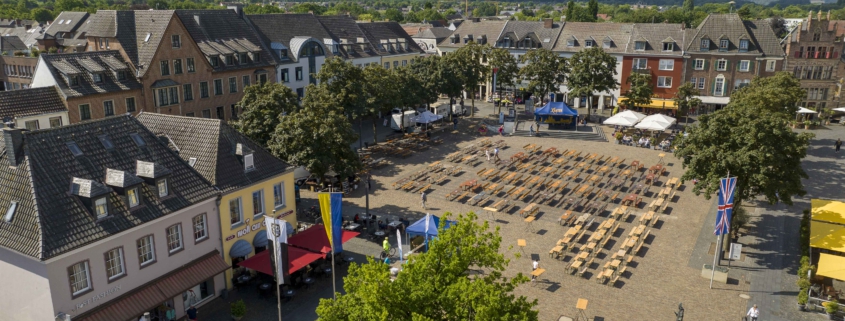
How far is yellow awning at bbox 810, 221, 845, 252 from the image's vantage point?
32531 millimetres

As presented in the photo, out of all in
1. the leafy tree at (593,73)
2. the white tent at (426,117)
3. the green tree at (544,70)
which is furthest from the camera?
the green tree at (544,70)

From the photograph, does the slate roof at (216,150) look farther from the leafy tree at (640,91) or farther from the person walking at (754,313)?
the leafy tree at (640,91)

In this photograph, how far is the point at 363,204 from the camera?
44.0 meters

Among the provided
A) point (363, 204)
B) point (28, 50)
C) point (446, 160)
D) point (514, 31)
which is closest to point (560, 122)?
point (446, 160)

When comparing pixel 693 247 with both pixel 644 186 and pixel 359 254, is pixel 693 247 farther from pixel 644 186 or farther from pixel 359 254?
pixel 359 254

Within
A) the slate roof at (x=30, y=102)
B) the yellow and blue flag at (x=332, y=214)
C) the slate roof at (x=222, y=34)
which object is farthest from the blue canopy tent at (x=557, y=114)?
the slate roof at (x=30, y=102)

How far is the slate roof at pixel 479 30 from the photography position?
93312 millimetres

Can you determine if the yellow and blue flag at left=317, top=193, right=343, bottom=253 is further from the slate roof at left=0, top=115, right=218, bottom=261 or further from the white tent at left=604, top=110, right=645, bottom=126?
the white tent at left=604, top=110, right=645, bottom=126

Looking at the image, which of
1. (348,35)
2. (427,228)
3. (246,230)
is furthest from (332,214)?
(348,35)

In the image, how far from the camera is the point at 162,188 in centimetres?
2712

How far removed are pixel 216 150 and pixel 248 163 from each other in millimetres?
1818

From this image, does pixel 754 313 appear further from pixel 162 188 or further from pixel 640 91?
pixel 640 91

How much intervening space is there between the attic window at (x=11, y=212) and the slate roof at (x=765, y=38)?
258 feet

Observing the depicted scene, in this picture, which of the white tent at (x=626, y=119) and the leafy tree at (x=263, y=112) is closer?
the leafy tree at (x=263, y=112)
